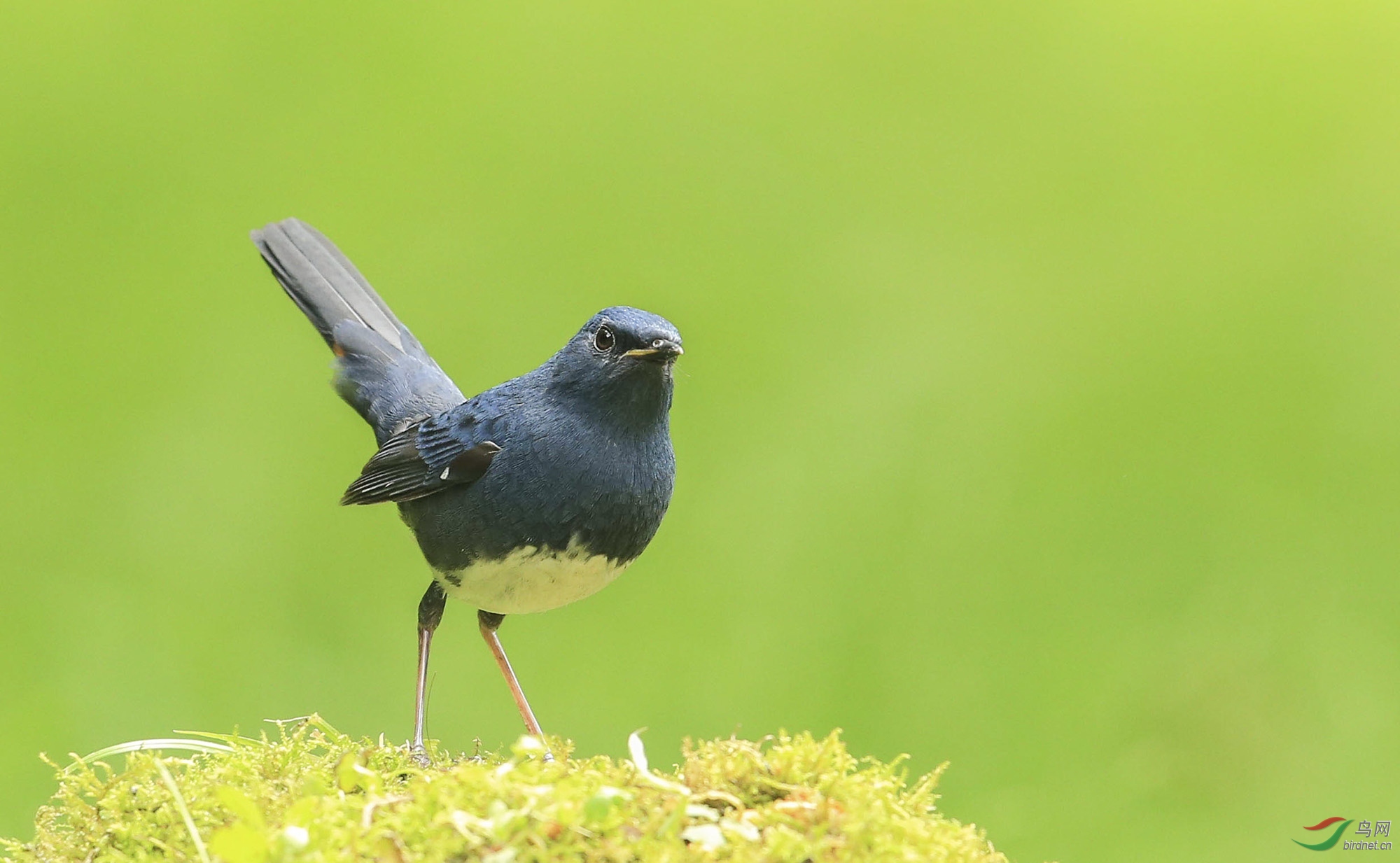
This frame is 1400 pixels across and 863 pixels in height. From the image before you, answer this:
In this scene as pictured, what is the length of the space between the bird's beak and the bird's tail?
4.76 ft

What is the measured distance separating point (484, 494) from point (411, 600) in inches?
131

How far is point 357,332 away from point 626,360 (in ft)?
5.78

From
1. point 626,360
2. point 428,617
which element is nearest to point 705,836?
point 626,360

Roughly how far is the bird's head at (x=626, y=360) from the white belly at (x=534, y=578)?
1.59 feet

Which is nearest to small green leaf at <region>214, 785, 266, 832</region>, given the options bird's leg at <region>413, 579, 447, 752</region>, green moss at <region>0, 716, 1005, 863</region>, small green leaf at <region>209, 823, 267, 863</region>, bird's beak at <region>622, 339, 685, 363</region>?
green moss at <region>0, 716, 1005, 863</region>

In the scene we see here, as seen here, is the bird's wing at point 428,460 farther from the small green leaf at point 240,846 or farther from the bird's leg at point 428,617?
the small green leaf at point 240,846

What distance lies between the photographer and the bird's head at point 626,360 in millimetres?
3654

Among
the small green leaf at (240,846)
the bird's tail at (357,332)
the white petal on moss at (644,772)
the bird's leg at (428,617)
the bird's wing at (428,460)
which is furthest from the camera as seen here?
the bird's tail at (357,332)

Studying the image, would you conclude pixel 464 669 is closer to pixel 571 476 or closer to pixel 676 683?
pixel 676 683

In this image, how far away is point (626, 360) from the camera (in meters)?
3.72

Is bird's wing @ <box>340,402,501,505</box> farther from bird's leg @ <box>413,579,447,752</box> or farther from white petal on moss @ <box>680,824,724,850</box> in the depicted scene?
white petal on moss @ <box>680,824,724,850</box>

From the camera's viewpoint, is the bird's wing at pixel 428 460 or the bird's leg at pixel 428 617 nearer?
the bird's wing at pixel 428 460

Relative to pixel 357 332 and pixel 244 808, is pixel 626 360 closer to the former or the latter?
pixel 357 332

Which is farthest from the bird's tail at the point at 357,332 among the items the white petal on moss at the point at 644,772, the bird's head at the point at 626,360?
the white petal on moss at the point at 644,772
